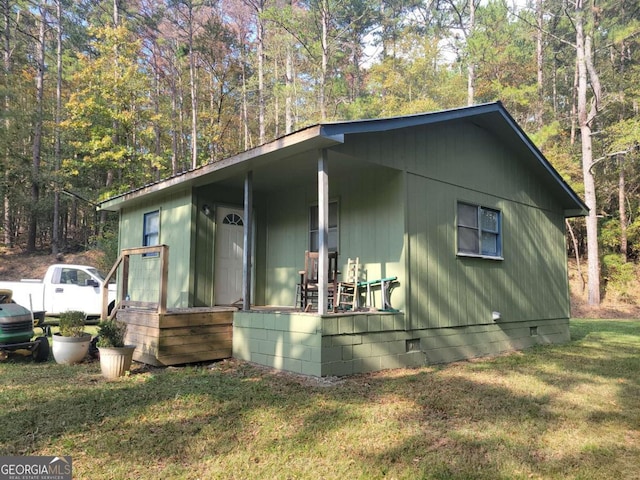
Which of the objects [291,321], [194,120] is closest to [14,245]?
[194,120]

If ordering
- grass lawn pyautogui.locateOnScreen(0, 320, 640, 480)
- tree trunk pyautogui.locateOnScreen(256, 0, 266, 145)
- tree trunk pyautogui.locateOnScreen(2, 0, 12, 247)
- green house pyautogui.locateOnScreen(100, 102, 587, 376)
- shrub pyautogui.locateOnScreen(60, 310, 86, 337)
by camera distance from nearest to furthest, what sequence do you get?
grass lawn pyautogui.locateOnScreen(0, 320, 640, 480)
green house pyautogui.locateOnScreen(100, 102, 587, 376)
shrub pyautogui.locateOnScreen(60, 310, 86, 337)
tree trunk pyautogui.locateOnScreen(2, 0, 12, 247)
tree trunk pyautogui.locateOnScreen(256, 0, 266, 145)

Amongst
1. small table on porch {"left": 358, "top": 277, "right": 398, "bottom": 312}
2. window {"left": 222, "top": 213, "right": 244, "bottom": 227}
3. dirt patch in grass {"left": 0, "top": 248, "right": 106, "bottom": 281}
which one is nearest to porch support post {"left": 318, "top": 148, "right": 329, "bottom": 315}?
small table on porch {"left": 358, "top": 277, "right": 398, "bottom": 312}

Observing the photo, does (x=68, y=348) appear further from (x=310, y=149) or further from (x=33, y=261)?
(x=33, y=261)

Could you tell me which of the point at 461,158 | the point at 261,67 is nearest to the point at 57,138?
the point at 261,67

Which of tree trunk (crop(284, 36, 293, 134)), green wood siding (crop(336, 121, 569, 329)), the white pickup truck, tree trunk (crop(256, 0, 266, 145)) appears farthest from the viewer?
tree trunk (crop(284, 36, 293, 134))

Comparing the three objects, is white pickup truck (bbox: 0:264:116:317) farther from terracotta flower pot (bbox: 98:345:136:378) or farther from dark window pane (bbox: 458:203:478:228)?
dark window pane (bbox: 458:203:478:228)

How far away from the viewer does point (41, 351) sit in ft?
20.7

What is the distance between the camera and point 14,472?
284 cm

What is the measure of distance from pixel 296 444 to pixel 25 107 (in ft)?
73.4

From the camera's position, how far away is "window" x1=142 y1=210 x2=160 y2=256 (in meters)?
8.94

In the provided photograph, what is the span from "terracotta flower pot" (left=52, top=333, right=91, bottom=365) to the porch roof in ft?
9.52

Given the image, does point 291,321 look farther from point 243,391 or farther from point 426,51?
point 426,51

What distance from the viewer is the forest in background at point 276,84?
18938 millimetres

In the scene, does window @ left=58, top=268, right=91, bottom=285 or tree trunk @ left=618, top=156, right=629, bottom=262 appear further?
tree trunk @ left=618, top=156, right=629, bottom=262
